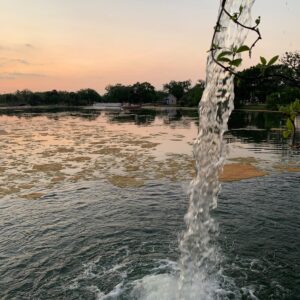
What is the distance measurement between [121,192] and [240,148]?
14829mm

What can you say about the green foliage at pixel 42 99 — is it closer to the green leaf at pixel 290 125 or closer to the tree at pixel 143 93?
the tree at pixel 143 93

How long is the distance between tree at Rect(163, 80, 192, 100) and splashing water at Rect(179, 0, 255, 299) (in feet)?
454

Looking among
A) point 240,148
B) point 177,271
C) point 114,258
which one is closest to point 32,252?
point 114,258

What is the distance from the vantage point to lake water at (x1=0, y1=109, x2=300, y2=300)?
8430 mm

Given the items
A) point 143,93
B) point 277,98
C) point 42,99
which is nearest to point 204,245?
point 277,98

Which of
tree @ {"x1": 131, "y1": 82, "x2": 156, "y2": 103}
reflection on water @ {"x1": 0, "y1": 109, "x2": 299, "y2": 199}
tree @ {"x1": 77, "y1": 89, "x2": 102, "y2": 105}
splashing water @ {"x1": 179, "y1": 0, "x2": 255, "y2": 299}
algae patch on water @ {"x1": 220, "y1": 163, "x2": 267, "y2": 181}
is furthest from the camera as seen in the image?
tree @ {"x1": 77, "y1": 89, "x2": 102, "y2": 105}

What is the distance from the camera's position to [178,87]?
492ft

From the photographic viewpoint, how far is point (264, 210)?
12.9m

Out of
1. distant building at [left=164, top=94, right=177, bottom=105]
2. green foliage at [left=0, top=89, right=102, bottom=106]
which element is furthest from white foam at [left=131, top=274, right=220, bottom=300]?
green foliage at [left=0, top=89, right=102, bottom=106]

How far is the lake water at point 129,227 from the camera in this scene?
8430 mm

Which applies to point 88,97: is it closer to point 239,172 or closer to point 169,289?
point 239,172

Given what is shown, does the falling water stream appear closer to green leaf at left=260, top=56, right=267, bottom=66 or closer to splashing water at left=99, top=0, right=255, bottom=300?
splashing water at left=99, top=0, right=255, bottom=300

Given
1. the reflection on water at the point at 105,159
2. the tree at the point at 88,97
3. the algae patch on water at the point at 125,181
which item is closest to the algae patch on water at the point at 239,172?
the reflection on water at the point at 105,159

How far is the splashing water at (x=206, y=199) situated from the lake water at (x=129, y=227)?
0.33 m
